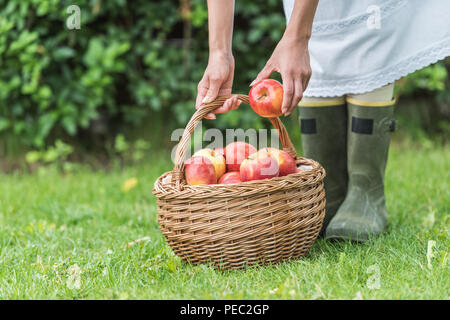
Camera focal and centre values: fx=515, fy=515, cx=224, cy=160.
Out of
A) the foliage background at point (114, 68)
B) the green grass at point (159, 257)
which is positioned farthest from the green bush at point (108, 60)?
the green grass at point (159, 257)

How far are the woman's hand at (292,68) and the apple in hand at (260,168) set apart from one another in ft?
0.49

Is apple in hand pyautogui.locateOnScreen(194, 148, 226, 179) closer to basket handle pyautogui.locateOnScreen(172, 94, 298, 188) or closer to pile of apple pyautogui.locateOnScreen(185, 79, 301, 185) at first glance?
pile of apple pyautogui.locateOnScreen(185, 79, 301, 185)

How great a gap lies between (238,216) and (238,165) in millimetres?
282

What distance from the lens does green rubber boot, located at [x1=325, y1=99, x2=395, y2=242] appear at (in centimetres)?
181

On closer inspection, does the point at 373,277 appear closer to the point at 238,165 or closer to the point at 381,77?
the point at 238,165

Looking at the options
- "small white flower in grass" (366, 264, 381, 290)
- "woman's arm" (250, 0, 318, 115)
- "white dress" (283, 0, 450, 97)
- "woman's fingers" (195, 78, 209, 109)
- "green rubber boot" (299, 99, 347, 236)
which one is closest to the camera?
"small white flower in grass" (366, 264, 381, 290)

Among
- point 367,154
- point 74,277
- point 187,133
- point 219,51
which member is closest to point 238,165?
point 187,133

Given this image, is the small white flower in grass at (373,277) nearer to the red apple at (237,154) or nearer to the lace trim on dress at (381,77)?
the red apple at (237,154)

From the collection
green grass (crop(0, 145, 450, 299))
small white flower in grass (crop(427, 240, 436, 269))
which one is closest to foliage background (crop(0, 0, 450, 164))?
green grass (crop(0, 145, 450, 299))

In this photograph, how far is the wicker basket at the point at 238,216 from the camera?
4.64 ft

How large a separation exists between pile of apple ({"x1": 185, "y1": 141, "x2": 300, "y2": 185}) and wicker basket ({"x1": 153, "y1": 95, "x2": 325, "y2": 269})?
0.05m

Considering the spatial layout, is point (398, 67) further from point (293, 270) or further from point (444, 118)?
point (444, 118)

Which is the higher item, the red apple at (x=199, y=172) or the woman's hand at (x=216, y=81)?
the woman's hand at (x=216, y=81)
